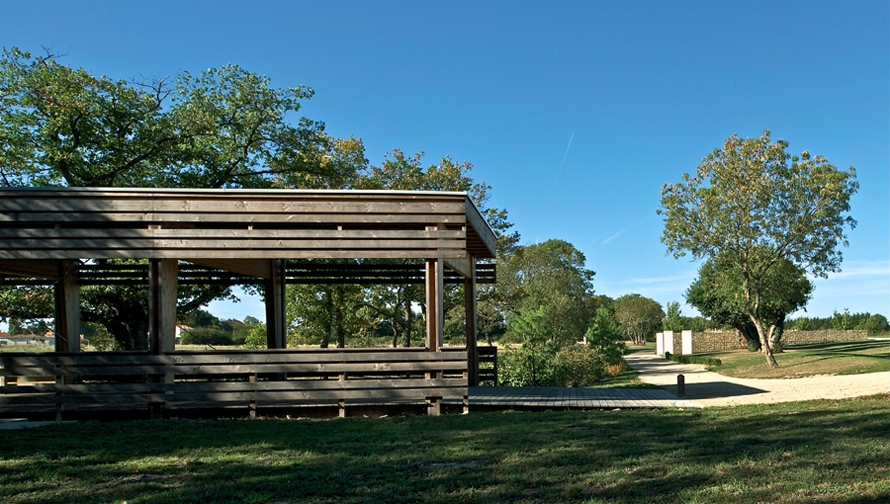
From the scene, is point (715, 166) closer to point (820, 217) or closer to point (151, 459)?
point (820, 217)

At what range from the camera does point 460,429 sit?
27.4 feet

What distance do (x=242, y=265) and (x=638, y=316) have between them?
6268 cm

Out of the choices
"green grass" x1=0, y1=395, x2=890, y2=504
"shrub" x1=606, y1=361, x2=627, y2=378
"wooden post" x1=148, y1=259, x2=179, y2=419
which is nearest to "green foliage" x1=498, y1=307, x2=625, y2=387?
"shrub" x1=606, y1=361, x2=627, y2=378

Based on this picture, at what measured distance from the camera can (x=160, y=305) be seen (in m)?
10.6

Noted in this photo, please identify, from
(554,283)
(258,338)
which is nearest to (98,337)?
(258,338)

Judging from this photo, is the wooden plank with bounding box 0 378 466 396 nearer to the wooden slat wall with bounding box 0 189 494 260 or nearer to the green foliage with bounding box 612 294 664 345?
the wooden slat wall with bounding box 0 189 494 260

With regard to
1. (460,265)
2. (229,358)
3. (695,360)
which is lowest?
(695,360)

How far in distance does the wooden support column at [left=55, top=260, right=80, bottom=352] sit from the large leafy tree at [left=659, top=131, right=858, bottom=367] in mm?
18340

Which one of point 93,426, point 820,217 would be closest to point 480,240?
point 93,426

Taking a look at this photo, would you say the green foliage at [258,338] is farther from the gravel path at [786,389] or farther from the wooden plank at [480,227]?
the gravel path at [786,389]

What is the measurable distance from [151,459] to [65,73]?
1540 centimetres

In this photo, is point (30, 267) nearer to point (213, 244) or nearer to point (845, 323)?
point (213, 244)

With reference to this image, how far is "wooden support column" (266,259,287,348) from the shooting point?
556 inches

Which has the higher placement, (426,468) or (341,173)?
(341,173)
